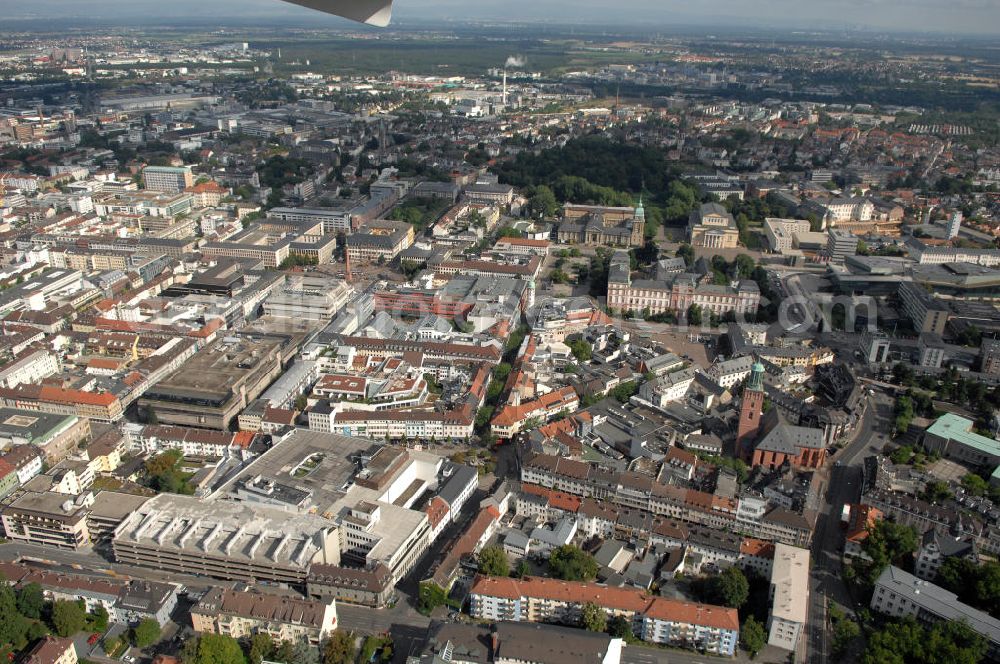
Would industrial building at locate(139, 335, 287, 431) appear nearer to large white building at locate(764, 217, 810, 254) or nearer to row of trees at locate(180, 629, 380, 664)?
row of trees at locate(180, 629, 380, 664)

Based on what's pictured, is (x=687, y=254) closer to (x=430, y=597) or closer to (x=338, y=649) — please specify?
(x=430, y=597)

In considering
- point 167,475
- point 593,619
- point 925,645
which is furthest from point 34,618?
point 925,645

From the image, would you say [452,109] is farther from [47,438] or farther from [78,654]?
[78,654]

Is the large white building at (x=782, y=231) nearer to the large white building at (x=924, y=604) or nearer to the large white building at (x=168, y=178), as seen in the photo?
the large white building at (x=924, y=604)

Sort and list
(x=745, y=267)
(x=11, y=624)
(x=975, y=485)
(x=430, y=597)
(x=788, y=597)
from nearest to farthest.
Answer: (x=11, y=624), (x=788, y=597), (x=430, y=597), (x=975, y=485), (x=745, y=267)

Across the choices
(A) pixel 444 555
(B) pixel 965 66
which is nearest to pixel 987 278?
(A) pixel 444 555

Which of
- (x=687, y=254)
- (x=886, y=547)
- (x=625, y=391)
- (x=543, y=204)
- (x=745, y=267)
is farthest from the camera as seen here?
(x=543, y=204)

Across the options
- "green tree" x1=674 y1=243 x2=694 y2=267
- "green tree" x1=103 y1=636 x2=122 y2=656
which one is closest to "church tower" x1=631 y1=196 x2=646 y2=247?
"green tree" x1=674 y1=243 x2=694 y2=267

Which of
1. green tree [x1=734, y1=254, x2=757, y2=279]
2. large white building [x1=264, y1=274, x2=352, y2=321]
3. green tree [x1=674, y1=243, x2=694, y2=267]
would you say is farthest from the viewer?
green tree [x1=674, y1=243, x2=694, y2=267]
